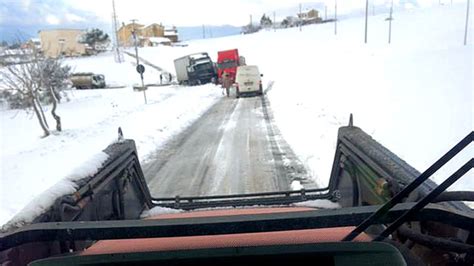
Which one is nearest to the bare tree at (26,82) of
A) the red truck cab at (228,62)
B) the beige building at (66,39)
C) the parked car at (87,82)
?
the red truck cab at (228,62)

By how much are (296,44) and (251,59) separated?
33.6ft

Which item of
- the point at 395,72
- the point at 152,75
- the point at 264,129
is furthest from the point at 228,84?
the point at 152,75

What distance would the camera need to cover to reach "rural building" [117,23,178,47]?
94.3 m

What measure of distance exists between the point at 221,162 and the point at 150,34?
10786cm

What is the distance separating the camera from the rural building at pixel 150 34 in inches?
3713

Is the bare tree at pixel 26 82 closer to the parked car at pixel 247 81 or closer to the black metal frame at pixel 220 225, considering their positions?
the parked car at pixel 247 81

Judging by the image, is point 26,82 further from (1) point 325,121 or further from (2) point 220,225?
(2) point 220,225

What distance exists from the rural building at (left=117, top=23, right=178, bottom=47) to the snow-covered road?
82606 mm

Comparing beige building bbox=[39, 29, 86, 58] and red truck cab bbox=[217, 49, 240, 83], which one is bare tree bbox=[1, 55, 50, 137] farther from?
beige building bbox=[39, 29, 86, 58]

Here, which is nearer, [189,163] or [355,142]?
[355,142]

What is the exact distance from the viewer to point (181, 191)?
7277mm

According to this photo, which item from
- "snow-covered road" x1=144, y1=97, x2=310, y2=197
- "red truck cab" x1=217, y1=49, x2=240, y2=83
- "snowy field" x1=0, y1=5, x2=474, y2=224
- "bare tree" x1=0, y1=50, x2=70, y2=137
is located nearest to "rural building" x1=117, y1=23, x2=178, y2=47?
"snowy field" x1=0, y1=5, x2=474, y2=224

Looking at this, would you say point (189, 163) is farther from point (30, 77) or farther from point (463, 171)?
point (30, 77)

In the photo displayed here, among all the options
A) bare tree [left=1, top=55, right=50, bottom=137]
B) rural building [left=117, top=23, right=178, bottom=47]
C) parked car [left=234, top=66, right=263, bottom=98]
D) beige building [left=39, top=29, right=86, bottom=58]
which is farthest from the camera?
rural building [left=117, top=23, right=178, bottom=47]
